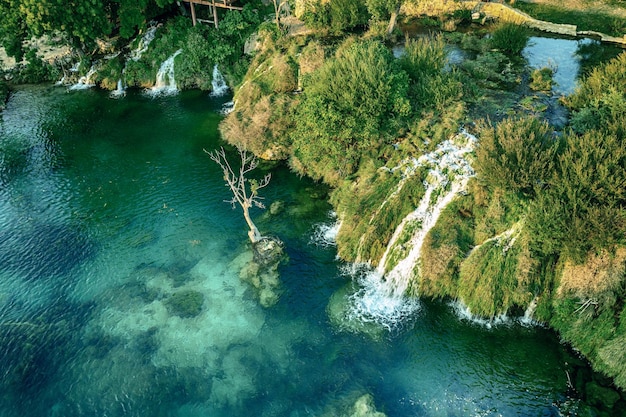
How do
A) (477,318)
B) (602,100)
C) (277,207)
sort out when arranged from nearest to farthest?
(477,318)
(602,100)
(277,207)

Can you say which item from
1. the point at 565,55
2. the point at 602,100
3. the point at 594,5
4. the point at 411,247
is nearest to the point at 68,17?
the point at 411,247

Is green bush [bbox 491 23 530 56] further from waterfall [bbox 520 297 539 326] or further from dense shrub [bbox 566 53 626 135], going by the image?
waterfall [bbox 520 297 539 326]

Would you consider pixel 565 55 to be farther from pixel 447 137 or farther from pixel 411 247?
pixel 411 247

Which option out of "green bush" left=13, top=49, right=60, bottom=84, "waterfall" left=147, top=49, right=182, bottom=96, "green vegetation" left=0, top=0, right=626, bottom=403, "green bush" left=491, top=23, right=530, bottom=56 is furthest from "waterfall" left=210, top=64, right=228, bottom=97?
"green bush" left=491, top=23, right=530, bottom=56

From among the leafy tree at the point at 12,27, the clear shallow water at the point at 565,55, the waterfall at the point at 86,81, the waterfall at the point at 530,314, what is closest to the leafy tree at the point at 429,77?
the clear shallow water at the point at 565,55

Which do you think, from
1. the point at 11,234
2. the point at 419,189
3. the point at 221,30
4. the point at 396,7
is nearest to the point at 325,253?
the point at 419,189

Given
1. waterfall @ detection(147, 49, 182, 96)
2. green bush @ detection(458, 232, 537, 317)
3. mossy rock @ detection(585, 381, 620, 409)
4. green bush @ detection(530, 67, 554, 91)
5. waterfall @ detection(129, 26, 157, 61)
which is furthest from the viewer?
waterfall @ detection(129, 26, 157, 61)
